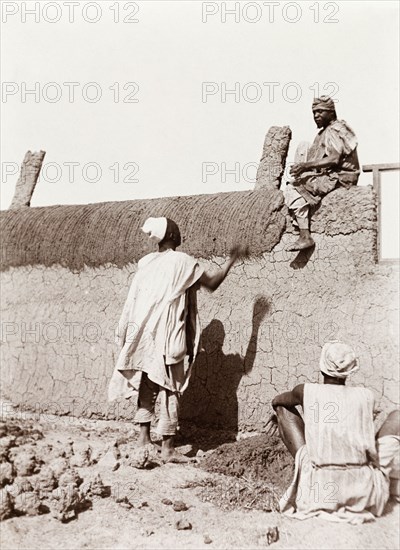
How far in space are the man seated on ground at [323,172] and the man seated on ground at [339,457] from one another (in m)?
1.61

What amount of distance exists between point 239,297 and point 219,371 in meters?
0.63

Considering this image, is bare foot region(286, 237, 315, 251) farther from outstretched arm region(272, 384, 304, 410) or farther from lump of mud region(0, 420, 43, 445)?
lump of mud region(0, 420, 43, 445)

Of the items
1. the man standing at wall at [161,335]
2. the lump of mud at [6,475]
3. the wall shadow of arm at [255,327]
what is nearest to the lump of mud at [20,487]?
the lump of mud at [6,475]

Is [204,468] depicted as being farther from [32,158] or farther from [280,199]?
[32,158]

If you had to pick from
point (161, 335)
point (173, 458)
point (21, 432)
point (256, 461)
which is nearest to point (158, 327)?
point (161, 335)

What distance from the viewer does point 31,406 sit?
6.52 m

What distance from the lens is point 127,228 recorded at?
6.15m

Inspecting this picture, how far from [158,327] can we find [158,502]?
4.15 feet

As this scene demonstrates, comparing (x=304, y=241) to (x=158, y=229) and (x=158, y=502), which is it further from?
(x=158, y=502)

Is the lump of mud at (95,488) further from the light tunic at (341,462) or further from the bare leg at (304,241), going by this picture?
the bare leg at (304,241)

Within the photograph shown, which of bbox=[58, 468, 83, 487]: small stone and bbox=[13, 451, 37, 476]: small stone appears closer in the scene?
bbox=[58, 468, 83, 487]: small stone

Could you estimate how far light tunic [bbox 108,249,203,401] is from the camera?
4648mm

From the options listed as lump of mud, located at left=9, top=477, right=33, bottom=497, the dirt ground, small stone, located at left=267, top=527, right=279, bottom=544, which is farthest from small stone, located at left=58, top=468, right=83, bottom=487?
small stone, located at left=267, top=527, right=279, bottom=544

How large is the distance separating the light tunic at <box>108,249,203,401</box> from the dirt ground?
0.55 meters
